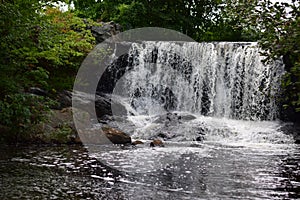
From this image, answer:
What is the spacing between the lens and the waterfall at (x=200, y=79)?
63.8ft

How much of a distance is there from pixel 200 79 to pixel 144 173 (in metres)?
14.1

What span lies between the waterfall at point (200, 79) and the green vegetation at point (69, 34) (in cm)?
218

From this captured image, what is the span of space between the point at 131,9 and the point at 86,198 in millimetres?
24943

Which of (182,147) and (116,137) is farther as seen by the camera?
(116,137)

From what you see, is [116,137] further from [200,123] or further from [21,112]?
[200,123]

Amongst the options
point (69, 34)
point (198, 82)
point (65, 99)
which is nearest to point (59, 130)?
point (69, 34)

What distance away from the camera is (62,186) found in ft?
18.9

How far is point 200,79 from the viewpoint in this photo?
20703 millimetres

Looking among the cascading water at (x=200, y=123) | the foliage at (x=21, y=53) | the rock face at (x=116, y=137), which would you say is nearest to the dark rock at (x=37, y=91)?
the foliage at (x=21, y=53)

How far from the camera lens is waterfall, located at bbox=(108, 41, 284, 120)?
63.8 feet

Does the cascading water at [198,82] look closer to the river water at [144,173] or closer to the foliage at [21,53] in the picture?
the foliage at [21,53]

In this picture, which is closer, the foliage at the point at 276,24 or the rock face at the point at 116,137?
the foliage at the point at 276,24

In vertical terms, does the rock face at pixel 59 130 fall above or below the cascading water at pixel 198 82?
below

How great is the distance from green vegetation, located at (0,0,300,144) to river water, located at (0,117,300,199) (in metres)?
1.49
